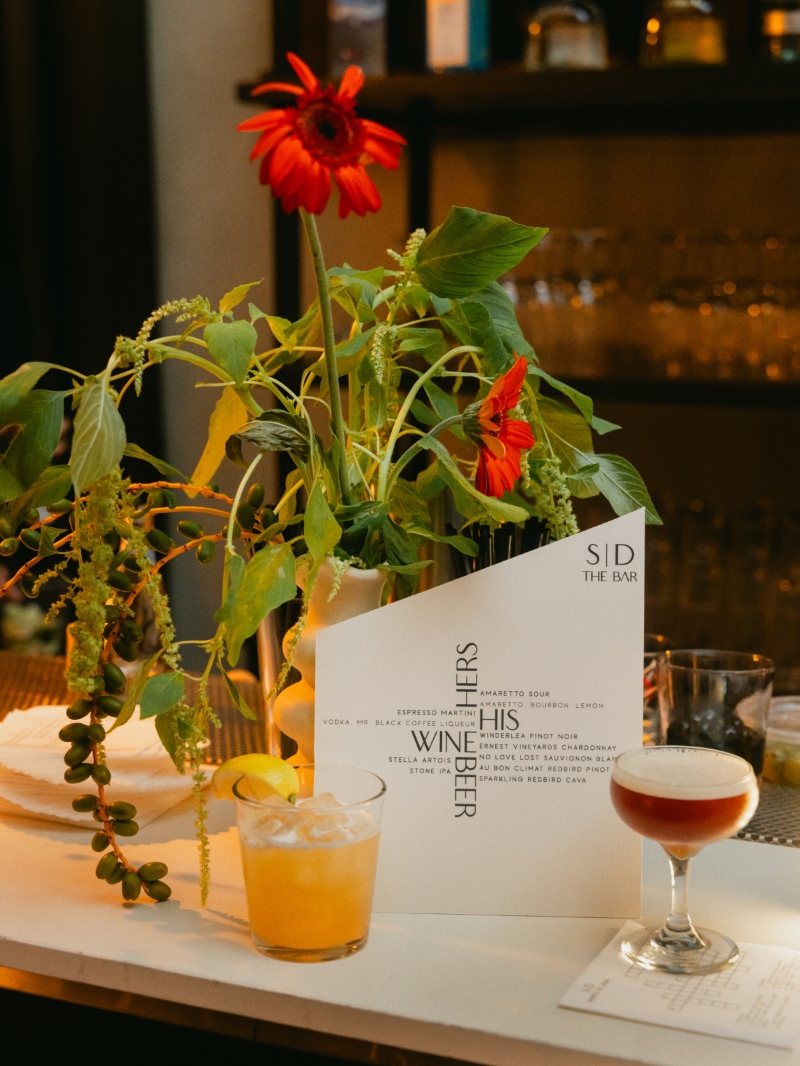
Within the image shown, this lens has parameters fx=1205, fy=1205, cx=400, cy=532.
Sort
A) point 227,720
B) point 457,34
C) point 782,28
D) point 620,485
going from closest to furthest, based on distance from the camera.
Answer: point 620,485
point 227,720
point 782,28
point 457,34

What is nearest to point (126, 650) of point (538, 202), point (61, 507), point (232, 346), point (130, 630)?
point (130, 630)

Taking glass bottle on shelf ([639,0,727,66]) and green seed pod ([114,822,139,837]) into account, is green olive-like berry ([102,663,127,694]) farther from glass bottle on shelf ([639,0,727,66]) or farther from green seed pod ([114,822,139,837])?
glass bottle on shelf ([639,0,727,66])

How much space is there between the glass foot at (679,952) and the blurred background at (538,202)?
1603 mm

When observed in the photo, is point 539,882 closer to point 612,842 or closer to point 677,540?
point 612,842

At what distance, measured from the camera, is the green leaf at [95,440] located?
28.5 inches

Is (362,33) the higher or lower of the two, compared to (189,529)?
higher

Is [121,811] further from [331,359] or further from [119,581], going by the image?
[331,359]

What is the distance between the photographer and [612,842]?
0.85m

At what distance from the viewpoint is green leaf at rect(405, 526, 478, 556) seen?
853mm

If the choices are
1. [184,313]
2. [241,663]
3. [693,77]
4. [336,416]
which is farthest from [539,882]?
[693,77]

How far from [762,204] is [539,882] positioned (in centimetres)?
211

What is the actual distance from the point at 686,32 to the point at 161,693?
193cm

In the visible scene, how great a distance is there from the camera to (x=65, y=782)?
1022mm

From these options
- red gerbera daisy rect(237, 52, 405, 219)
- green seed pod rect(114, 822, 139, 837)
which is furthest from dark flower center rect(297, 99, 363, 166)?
green seed pod rect(114, 822, 139, 837)
